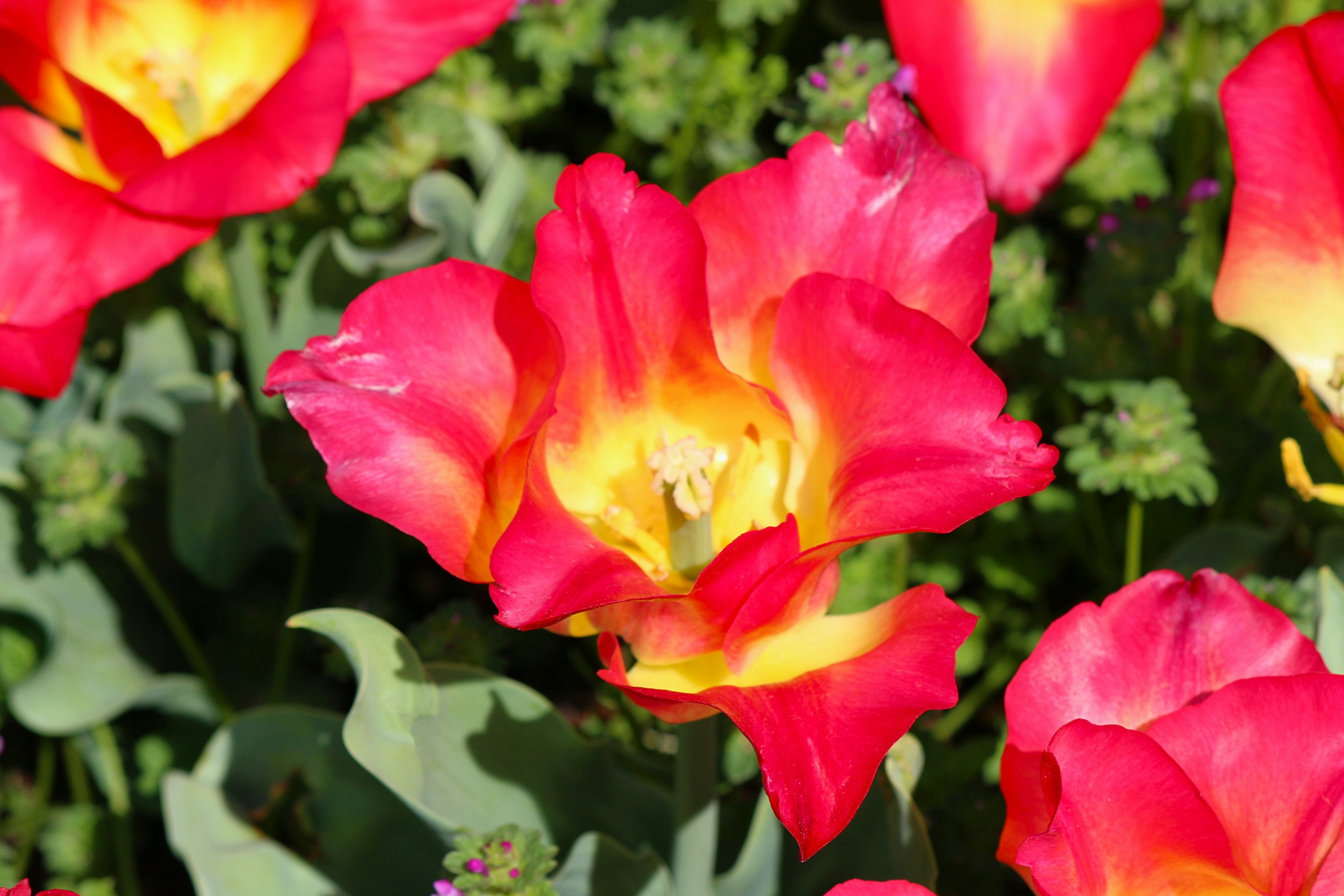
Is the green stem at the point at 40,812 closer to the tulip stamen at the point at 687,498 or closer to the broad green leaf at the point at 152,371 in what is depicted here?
the broad green leaf at the point at 152,371

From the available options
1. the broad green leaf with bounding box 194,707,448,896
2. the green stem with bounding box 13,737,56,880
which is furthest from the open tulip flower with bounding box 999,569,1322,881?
the green stem with bounding box 13,737,56,880

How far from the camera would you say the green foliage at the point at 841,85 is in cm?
105

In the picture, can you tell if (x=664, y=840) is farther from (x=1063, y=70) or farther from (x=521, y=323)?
(x=1063, y=70)

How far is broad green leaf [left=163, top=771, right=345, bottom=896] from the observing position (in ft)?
2.90

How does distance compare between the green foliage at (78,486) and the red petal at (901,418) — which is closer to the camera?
the red petal at (901,418)

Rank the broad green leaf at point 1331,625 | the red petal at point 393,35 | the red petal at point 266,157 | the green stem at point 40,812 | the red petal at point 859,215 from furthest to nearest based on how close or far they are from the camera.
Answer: the green stem at point 40,812, the red petal at point 393,35, the red petal at point 266,157, the broad green leaf at point 1331,625, the red petal at point 859,215

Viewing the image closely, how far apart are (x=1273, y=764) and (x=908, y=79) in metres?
0.66

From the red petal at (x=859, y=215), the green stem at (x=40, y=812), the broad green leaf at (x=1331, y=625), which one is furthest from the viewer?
the green stem at (x=40, y=812)

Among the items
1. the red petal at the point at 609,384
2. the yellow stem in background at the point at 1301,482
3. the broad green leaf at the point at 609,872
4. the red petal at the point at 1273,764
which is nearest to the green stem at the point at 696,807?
the broad green leaf at the point at 609,872

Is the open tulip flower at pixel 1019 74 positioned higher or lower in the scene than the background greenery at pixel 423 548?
higher

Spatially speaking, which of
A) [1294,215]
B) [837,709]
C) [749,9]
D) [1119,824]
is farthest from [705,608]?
[749,9]

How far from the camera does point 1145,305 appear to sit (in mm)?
1133

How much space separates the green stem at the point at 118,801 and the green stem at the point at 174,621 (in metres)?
0.10

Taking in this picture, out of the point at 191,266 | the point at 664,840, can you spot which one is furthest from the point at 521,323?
the point at 191,266
